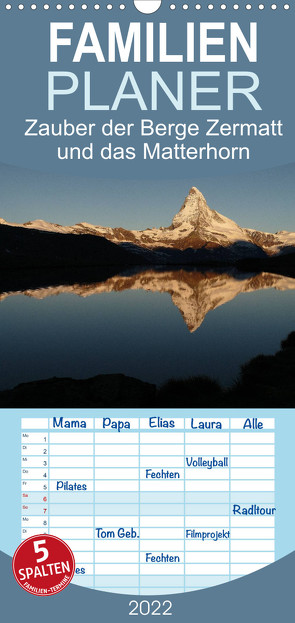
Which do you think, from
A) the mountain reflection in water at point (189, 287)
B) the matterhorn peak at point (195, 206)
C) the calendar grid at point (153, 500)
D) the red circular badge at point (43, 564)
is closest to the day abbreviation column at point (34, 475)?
the calendar grid at point (153, 500)

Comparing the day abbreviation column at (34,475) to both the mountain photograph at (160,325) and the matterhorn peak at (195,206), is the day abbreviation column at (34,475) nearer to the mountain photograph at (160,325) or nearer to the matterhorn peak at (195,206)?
the mountain photograph at (160,325)

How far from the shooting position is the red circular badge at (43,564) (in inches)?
389

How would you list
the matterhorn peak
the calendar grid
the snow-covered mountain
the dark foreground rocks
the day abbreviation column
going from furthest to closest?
the snow-covered mountain
the matterhorn peak
the dark foreground rocks
the day abbreviation column
the calendar grid

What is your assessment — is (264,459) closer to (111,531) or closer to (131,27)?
(111,531)

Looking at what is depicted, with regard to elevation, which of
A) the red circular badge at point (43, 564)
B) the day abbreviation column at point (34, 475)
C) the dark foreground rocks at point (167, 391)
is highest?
the dark foreground rocks at point (167, 391)

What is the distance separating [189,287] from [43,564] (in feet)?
131

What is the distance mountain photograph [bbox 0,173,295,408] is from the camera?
57.1 ft

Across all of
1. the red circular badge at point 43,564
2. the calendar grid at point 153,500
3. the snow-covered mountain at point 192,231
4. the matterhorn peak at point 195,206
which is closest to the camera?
the red circular badge at point 43,564

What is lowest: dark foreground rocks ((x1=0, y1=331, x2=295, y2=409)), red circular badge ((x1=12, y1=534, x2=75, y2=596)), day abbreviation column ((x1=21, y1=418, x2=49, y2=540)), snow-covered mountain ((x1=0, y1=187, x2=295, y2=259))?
red circular badge ((x1=12, y1=534, x2=75, y2=596))

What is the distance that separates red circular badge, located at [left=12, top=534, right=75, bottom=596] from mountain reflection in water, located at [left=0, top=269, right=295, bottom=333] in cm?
2925

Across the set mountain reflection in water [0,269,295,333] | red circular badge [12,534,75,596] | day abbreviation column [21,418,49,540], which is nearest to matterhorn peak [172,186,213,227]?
day abbreviation column [21,418,49,540]

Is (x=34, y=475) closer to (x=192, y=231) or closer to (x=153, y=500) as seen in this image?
(x=153, y=500)

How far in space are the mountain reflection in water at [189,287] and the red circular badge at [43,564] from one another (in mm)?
29253

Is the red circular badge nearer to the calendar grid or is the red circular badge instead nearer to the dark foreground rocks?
the calendar grid
